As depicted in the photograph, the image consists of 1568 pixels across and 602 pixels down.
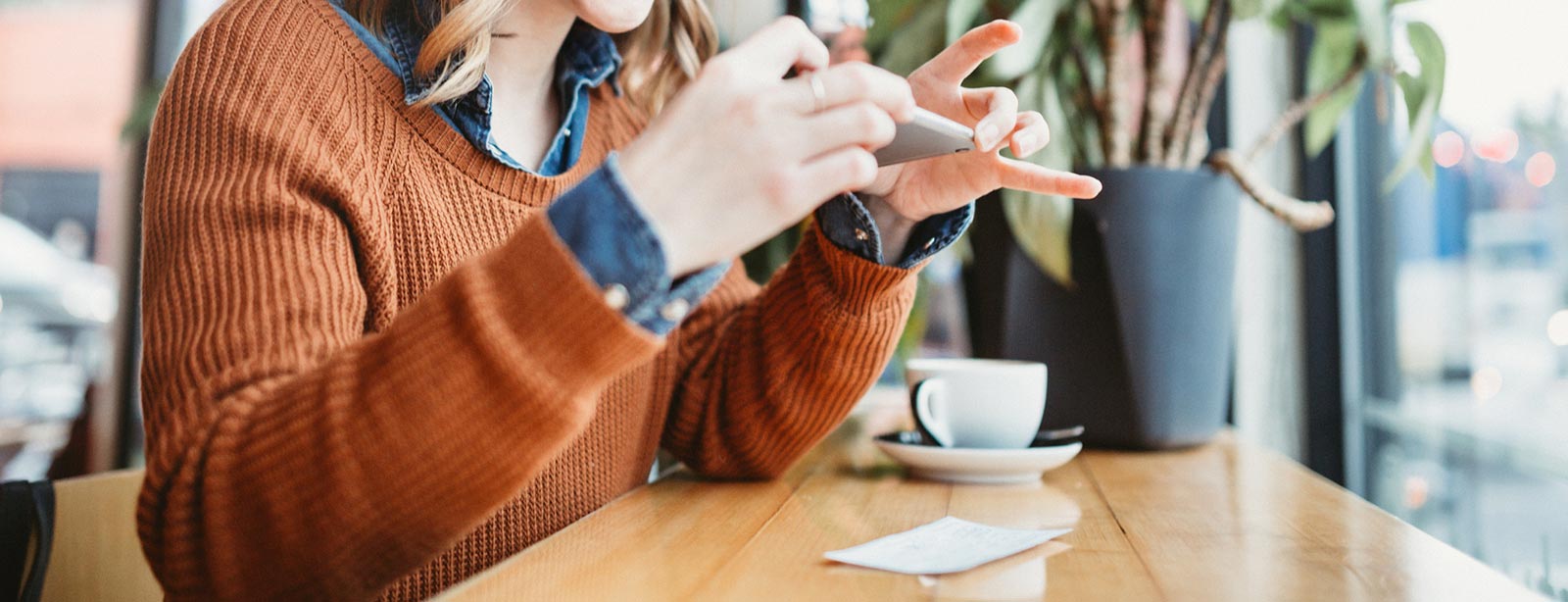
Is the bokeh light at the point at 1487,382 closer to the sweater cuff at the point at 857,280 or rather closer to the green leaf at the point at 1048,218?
the green leaf at the point at 1048,218

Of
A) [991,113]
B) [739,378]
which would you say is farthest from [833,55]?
[991,113]

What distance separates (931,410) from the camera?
2.78 feet

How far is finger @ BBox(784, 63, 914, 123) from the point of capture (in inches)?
18.4

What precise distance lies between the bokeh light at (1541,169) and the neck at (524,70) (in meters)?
1.01

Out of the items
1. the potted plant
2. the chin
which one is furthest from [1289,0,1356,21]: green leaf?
the chin

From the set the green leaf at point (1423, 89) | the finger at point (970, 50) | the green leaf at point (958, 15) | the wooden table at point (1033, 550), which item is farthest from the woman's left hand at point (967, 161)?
the green leaf at point (1423, 89)

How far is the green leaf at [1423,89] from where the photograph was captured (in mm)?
985

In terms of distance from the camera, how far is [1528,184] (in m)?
1.10

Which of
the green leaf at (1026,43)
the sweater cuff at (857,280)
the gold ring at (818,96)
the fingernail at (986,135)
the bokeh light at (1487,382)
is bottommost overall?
the bokeh light at (1487,382)

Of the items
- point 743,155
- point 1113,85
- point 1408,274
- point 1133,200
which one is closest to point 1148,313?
point 1133,200

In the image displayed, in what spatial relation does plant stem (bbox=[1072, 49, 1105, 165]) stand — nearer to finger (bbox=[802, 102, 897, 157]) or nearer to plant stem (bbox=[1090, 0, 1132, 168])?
plant stem (bbox=[1090, 0, 1132, 168])

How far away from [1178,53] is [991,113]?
100cm

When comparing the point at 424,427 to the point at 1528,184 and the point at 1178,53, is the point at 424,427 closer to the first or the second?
the point at 1528,184

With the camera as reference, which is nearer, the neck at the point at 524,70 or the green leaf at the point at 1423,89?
the neck at the point at 524,70
